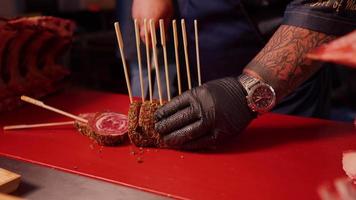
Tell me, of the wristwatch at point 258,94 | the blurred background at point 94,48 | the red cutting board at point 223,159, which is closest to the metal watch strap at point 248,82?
the wristwatch at point 258,94

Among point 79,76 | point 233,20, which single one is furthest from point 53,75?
point 79,76

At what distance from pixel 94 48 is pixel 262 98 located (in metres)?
2.70

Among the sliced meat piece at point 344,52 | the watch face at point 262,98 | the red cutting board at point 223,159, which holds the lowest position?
the red cutting board at point 223,159

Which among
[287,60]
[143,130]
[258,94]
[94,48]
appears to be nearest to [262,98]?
[258,94]

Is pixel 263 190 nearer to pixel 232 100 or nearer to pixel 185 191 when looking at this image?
pixel 185 191

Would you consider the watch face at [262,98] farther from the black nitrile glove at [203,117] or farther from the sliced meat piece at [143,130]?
the sliced meat piece at [143,130]

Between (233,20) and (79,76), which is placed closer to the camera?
(233,20)

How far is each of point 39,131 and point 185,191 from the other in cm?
63

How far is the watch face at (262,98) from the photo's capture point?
1.33m

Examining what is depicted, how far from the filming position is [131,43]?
2.09 meters

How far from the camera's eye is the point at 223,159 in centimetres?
127

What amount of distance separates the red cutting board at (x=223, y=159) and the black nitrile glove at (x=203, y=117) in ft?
0.15

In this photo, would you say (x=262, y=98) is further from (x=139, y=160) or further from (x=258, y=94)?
(x=139, y=160)

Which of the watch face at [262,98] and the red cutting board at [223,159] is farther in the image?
the watch face at [262,98]
